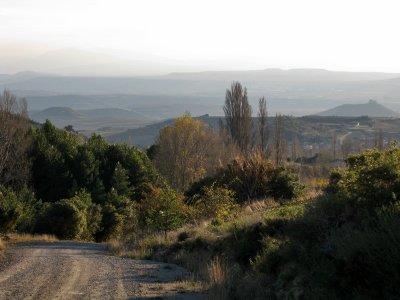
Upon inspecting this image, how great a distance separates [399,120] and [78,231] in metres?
119

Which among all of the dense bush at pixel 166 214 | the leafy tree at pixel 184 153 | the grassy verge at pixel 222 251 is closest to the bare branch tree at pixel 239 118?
the leafy tree at pixel 184 153

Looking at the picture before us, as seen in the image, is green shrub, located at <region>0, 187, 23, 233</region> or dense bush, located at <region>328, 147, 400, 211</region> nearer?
dense bush, located at <region>328, 147, 400, 211</region>

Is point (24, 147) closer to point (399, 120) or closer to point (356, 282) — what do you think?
point (356, 282)

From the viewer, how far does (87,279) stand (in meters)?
13.0

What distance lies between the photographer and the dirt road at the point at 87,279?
36.1 ft

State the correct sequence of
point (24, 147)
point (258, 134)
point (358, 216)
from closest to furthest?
point (358, 216)
point (24, 147)
point (258, 134)

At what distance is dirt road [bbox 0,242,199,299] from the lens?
11.0m

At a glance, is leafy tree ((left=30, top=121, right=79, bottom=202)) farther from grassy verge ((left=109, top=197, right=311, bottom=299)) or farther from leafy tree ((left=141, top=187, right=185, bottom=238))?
grassy verge ((left=109, top=197, right=311, bottom=299))

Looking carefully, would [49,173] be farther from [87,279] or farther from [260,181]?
[87,279]

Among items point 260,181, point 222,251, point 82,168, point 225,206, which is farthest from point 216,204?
point 82,168

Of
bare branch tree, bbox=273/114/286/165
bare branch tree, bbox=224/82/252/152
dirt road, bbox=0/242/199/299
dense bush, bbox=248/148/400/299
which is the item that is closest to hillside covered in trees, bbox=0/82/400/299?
dense bush, bbox=248/148/400/299

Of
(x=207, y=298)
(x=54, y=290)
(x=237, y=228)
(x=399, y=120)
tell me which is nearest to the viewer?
(x=207, y=298)

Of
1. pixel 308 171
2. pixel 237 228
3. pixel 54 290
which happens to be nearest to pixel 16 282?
pixel 54 290

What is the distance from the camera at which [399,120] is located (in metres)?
138
